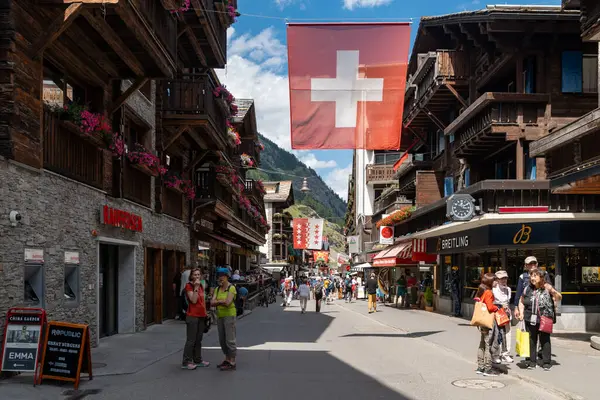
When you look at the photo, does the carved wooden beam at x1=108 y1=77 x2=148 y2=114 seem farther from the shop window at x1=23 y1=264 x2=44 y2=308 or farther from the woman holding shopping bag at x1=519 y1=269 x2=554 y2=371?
the woman holding shopping bag at x1=519 y1=269 x2=554 y2=371

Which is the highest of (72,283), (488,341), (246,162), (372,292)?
(246,162)

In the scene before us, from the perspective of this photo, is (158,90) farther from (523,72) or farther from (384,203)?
(384,203)

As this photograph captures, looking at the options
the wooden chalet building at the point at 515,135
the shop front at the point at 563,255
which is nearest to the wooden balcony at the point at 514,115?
the wooden chalet building at the point at 515,135

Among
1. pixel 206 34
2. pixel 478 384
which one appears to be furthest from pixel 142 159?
pixel 478 384

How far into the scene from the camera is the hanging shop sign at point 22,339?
1001cm

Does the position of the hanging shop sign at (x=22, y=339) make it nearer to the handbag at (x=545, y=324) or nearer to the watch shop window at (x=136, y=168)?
the watch shop window at (x=136, y=168)

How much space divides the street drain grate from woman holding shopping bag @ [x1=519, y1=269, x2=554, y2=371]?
72.0 inches

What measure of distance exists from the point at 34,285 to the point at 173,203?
40.3 ft

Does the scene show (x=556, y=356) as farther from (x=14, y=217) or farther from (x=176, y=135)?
(x=176, y=135)

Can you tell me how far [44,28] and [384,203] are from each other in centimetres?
4578

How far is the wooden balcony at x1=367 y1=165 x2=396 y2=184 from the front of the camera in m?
74.1

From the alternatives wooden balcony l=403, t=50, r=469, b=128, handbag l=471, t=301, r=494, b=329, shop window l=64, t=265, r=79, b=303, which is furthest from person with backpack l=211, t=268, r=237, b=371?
wooden balcony l=403, t=50, r=469, b=128

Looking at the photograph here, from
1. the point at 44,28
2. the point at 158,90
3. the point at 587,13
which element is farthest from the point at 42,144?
the point at 587,13

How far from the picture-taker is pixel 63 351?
10188mm
